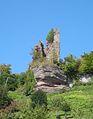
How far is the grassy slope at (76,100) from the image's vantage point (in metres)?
48.4

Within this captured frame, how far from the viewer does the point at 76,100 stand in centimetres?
5391

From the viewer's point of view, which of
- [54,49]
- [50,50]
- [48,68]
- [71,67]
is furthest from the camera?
[50,50]

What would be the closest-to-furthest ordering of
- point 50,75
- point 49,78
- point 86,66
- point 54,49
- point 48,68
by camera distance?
point 50,75 → point 49,78 → point 86,66 → point 48,68 → point 54,49

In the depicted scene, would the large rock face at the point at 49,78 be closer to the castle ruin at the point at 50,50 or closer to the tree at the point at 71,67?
the tree at the point at 71,67

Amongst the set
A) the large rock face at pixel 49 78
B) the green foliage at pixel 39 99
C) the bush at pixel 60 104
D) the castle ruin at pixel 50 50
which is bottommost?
the bush at pixel 60 104

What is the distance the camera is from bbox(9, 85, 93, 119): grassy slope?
48366 millimetres

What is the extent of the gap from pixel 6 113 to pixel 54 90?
543 inches

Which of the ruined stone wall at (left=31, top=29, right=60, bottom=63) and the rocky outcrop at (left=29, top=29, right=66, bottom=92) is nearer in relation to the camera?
the rocky outcrop at (left=29, top=29, right=66, bottom=92)

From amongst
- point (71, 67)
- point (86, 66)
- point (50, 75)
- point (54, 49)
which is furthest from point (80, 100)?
point (54, 49)

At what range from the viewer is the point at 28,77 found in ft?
208

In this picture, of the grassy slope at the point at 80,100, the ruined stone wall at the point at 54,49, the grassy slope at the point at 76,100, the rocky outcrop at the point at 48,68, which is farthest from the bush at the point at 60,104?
the ruined stone wall at the point at 54,49

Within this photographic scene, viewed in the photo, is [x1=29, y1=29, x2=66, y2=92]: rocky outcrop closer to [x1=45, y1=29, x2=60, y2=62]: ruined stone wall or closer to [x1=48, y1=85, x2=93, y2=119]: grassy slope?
[x1=45, y1=29, x2=60, y2=62]: ruined stone wall

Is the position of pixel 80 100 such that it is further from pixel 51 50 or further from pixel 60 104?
pixel 51 50

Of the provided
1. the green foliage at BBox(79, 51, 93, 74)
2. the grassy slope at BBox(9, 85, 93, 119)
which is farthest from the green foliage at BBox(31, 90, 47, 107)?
the green foliage at BBox(79, 51, 93, 74)
